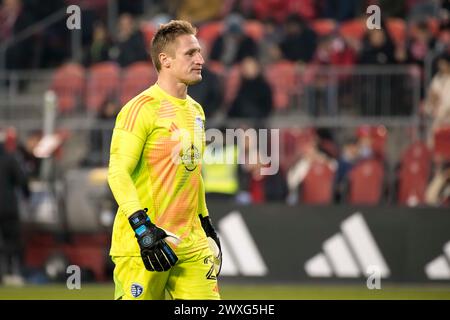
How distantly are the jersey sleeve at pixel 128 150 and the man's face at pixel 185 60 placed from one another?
28 centimetres

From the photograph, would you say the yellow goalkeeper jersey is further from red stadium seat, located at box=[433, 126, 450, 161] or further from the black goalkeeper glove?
red stadium seat, located at box=[433, 126, 450, 161]

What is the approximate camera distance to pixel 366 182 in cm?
1728

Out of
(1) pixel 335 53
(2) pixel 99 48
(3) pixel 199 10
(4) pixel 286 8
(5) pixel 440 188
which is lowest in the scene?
(5) pixel 440 188

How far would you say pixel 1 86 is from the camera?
20203 mm

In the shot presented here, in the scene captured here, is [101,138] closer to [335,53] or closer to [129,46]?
[129,46]

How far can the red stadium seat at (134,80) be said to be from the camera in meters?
18.6

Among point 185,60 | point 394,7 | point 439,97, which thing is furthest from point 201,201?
point 394,7

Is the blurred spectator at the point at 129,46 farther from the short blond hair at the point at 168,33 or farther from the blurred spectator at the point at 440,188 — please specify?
the short blond hair at the point at 168,33

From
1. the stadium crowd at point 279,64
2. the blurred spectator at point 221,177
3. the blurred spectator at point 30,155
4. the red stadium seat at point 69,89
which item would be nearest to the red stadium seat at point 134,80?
the stadium crowd at point 279,64

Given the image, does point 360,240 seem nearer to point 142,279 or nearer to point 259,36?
point 259,36

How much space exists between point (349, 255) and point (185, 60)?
9.03 metres

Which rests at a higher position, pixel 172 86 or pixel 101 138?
pixel 101 138

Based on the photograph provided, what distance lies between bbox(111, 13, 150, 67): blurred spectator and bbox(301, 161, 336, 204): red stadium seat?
12.2 feet

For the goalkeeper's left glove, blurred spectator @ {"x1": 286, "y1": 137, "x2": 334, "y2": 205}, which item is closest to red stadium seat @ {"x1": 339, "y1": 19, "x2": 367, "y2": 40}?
blurred spectator @ {"x1": 286, "y1": 137, "x2": 334, "y2": 205}
